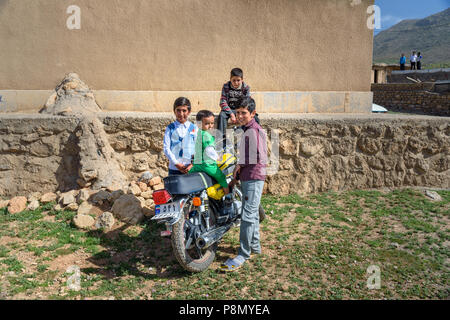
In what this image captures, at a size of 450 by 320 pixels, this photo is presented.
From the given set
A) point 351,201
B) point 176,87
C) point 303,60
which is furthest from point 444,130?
point 176,87

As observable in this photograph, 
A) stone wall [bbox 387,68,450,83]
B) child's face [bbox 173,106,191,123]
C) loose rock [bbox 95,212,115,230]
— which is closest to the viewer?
child's face [bbox 173,106,191,123]

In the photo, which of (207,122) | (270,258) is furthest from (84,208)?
(270,258)

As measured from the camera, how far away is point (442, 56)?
54.9m

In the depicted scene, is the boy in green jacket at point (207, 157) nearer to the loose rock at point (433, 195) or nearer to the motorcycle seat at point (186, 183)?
the motorcycle seat at point (186, 183)

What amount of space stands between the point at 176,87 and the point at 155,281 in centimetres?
375

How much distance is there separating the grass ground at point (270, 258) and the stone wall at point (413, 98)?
1243 centimetres

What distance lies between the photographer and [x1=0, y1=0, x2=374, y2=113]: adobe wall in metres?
5.87

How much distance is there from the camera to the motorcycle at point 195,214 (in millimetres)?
3040

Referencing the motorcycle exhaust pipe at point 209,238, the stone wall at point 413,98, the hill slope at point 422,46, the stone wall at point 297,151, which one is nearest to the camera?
the motorcycle exhaust pipe at point 209,238

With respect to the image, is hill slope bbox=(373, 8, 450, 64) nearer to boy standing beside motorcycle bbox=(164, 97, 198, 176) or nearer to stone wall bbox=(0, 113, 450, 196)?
stone wall bbox=(0, 113, 450, 196)

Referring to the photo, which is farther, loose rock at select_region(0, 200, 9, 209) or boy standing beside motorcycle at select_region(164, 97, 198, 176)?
loose rock at select_region(0, 200, 9, 209)

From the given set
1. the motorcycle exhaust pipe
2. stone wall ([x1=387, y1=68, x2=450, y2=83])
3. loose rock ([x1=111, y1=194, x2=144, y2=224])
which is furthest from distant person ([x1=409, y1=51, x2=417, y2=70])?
the motorcycle exhaust pipe

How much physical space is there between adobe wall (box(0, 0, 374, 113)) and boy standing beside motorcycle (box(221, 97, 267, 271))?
9.44 feet

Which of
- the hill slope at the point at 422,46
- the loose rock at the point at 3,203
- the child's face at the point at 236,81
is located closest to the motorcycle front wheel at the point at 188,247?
the child's face at the point at 236,81
